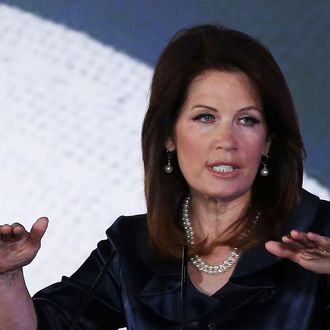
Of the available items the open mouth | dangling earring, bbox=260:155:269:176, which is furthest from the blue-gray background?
the open mouth

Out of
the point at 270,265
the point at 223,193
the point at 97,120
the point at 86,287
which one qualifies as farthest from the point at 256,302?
the point at 97,120

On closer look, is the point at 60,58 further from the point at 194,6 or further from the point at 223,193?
the point at 223,193

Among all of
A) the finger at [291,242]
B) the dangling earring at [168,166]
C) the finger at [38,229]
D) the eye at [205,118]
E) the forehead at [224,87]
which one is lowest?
the finger at [38,229]

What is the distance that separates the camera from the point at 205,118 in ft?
5.07

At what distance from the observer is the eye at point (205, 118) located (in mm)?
1536

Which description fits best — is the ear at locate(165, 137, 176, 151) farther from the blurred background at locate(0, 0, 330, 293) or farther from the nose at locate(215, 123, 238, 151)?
the blurred background at locate(0, 0, 330, 293)

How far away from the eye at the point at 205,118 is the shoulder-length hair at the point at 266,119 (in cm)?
5

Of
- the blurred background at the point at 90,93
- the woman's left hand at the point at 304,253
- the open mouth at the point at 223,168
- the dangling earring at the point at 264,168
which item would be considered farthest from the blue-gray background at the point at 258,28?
the woman's left hand at the point at 304,253

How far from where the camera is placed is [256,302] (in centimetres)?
145

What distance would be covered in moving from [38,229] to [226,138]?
13.8 inches

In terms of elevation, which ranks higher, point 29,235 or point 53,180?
point 53,180

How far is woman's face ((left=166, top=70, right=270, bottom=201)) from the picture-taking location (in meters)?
1.50

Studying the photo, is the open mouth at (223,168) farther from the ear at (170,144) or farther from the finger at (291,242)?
the finger at (291,242)

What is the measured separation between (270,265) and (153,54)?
2.37ft
